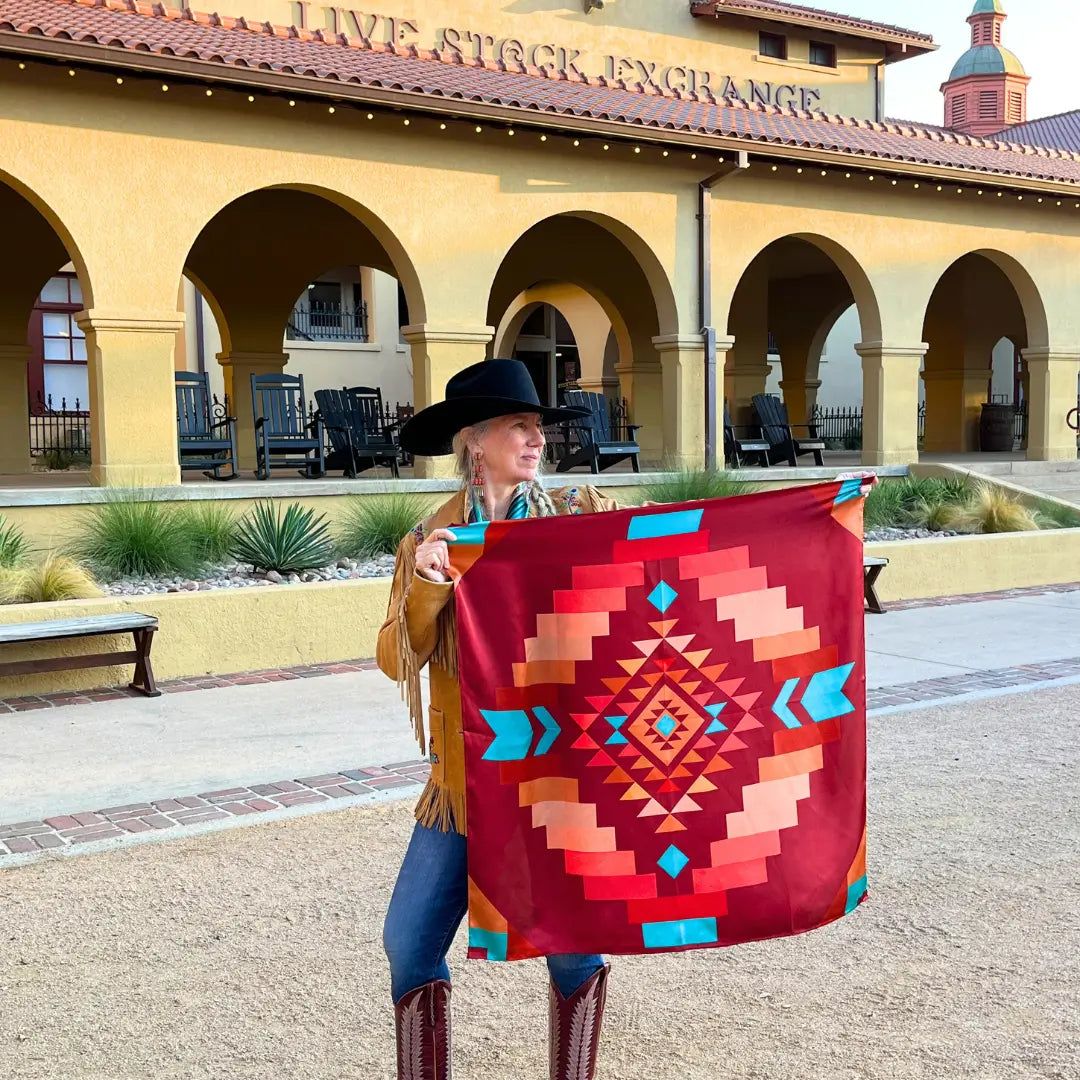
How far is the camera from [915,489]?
44.7 feet

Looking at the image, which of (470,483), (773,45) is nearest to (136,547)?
(470,483)

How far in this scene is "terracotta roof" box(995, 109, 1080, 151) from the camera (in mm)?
33000

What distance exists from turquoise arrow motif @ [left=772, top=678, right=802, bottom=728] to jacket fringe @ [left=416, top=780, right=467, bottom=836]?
69 centimetres

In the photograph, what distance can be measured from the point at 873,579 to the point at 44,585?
644 centimetres

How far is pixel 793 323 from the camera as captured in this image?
76.6 ft

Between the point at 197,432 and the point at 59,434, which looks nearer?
the point at 197,432

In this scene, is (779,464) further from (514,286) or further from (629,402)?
(514,286)

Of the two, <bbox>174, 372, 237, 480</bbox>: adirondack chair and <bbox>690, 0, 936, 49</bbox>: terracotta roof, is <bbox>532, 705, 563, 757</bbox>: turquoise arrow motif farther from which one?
<bbox>690, 0, 936, 49</bbox>: terracotta roof

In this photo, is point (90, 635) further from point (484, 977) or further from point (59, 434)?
point (59, 434)

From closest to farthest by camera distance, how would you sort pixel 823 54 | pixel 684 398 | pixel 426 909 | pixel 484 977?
pixel 426 909, pixel 484 977, pixel 684 398, pixel 823 54

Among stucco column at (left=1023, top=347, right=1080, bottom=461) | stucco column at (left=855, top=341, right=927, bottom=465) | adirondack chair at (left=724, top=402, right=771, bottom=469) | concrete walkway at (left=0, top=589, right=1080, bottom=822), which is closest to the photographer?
concrete walkway at (left=0, top=589, right=1080, bottom=822)

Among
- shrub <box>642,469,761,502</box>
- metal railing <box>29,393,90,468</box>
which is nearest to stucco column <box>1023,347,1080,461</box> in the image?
shrub <box>642,469,761,502</box>

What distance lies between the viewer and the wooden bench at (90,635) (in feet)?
22.7

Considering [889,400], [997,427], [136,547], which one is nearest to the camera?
[136,547]
